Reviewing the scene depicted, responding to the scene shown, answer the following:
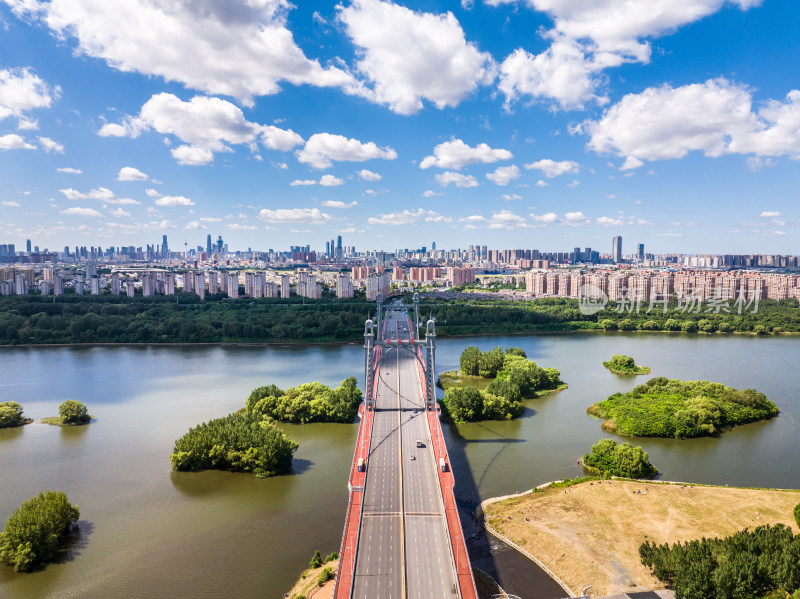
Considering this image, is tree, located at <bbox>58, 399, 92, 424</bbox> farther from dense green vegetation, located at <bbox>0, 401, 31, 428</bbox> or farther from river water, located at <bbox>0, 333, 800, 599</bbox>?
dense green vegetation, located at <bbox>0, 401, 31, 428</bbox>

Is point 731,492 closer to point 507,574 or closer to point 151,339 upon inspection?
point 507,574

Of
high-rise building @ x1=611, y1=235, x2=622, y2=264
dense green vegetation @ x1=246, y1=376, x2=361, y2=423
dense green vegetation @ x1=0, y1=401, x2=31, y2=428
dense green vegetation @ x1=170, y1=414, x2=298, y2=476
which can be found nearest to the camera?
dense green vegetation @ x1=170, y1=414, x2=298, y2=476

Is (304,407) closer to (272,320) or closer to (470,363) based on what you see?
(470,363)

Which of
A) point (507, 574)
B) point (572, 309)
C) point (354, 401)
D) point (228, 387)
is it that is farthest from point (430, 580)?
point (572, 309)

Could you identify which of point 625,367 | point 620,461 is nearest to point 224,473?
point 620,461

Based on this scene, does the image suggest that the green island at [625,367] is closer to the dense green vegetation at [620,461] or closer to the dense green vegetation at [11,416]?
the dense green vegetation at [620,461]

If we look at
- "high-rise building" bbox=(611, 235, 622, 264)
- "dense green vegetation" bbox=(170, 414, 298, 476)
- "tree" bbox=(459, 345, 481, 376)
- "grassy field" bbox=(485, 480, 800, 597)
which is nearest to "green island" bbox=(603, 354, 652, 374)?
"tree" bbox=(459, 345, 481, 376)
